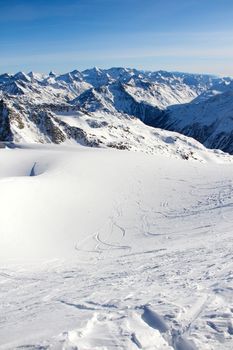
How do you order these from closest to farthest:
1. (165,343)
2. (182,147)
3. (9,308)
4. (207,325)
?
(165,343), (207,325), (9,308), (182,147)

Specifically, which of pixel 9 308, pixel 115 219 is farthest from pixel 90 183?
pixel 9 308

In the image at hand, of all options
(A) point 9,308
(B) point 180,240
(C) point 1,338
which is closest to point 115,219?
(B) point 180,240

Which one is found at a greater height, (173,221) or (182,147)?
(173,221)

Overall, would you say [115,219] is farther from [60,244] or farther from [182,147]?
[182,147]

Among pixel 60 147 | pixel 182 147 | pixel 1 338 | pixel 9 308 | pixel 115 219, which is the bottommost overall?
pixel 182 147

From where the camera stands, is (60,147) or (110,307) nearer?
(110,307)

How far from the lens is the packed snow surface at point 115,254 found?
8422 millimetres

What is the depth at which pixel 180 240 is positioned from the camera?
68.1ft

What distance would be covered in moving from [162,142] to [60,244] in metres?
118

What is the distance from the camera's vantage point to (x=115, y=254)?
19781 millimetres

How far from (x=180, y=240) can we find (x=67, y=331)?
1316 centimetres

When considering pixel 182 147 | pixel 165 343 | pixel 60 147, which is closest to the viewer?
pixel 165 343

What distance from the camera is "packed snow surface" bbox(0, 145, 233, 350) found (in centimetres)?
842

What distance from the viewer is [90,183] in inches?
1281
